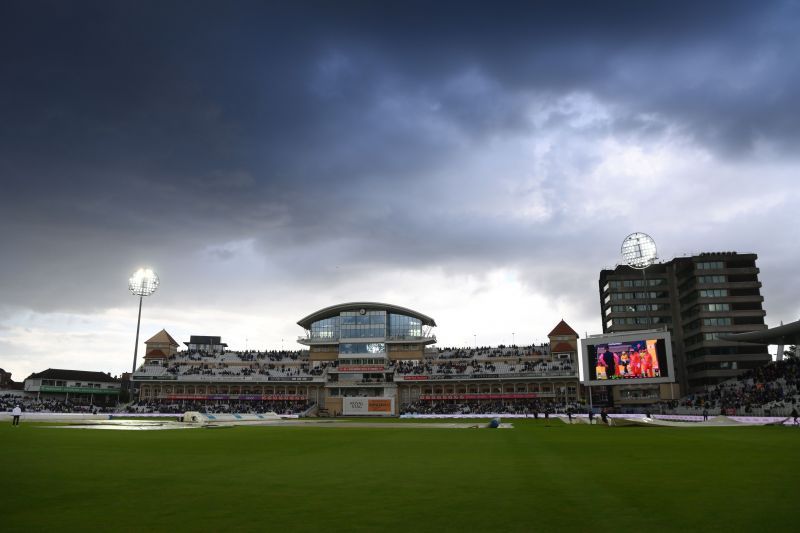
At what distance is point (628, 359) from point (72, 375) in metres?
121

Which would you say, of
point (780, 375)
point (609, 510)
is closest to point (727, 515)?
point (609, 510)

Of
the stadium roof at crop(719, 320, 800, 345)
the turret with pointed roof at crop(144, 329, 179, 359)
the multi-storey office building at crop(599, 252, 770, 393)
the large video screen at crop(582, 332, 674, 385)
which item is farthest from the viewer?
the turret with pointed roof at crop(144, 329, 179, 359)

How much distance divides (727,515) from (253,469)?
11.5m

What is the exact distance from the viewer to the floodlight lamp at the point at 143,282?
86.4 m

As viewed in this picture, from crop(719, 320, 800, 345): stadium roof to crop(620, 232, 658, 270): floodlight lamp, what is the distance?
14.3 metres

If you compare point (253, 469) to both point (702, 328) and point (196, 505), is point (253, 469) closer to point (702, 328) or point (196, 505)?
point (196, 505)

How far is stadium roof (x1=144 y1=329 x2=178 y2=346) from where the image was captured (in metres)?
124

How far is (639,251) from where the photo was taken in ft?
257

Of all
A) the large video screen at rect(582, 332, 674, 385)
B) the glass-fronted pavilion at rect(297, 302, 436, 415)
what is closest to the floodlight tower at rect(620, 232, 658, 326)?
the large video screen at rect(582, 332, 674, 385)

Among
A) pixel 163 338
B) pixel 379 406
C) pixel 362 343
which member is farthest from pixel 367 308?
pixel 163 338

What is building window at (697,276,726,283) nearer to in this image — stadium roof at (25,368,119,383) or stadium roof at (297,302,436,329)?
stadium roof at (297,302,436,329)

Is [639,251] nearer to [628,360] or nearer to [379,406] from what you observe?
[628,360]

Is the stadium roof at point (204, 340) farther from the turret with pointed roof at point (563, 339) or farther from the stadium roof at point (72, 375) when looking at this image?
the turret with pointed roof at point (563, 339)

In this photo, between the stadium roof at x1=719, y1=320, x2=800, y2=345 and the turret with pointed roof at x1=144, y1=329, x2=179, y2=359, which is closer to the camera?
the stadium roof at x1=719, y1=320, x2=800, y2=345
